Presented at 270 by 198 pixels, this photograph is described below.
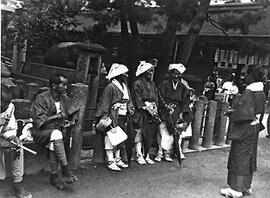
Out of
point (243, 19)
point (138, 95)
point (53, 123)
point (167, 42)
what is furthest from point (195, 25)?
point (53, 123)

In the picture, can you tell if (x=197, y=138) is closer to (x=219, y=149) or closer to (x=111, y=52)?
(x=219, y=149)

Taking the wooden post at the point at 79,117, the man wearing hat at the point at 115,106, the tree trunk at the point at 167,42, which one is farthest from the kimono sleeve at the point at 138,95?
the tree trunk at the point at 167,42

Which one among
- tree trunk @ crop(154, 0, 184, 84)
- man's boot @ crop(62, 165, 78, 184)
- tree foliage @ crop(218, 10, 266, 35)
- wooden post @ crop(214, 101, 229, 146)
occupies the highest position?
tree foliage @ crop(218, 10, 266, 35)

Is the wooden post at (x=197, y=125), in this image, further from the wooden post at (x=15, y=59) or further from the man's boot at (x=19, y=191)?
the wooden post at (x=15, y=59)

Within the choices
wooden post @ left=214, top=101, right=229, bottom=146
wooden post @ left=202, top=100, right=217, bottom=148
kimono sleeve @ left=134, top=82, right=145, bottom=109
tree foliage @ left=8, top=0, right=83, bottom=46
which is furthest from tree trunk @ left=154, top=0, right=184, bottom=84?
kimono sleeve @ left=134, top=82, right=145, bottom=109

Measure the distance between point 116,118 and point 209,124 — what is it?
103 inches

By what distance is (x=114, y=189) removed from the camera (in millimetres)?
4801

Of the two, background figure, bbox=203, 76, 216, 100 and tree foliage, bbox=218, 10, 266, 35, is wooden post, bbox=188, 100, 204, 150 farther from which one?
background figure, bbox=203, 76, 216, 100

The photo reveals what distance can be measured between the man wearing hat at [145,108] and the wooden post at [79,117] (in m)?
1.05

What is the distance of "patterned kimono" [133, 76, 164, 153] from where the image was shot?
5.89 metres

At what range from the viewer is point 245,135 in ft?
16.0

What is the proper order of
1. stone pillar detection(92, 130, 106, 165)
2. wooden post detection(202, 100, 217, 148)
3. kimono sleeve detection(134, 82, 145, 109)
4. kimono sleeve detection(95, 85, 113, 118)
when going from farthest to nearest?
wooden post detection(202, 100, 217, 148) → kimono sleeve detection(134, 82, 145, 109) → stone pillar detection(92, 130, 106, 165) → kimono sleeve detection(95, 85, 113, 118)

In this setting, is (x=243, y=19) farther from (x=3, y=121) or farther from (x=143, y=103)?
(x=3, y=121)

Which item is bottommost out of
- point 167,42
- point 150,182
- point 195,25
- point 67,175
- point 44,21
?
point 150,182
